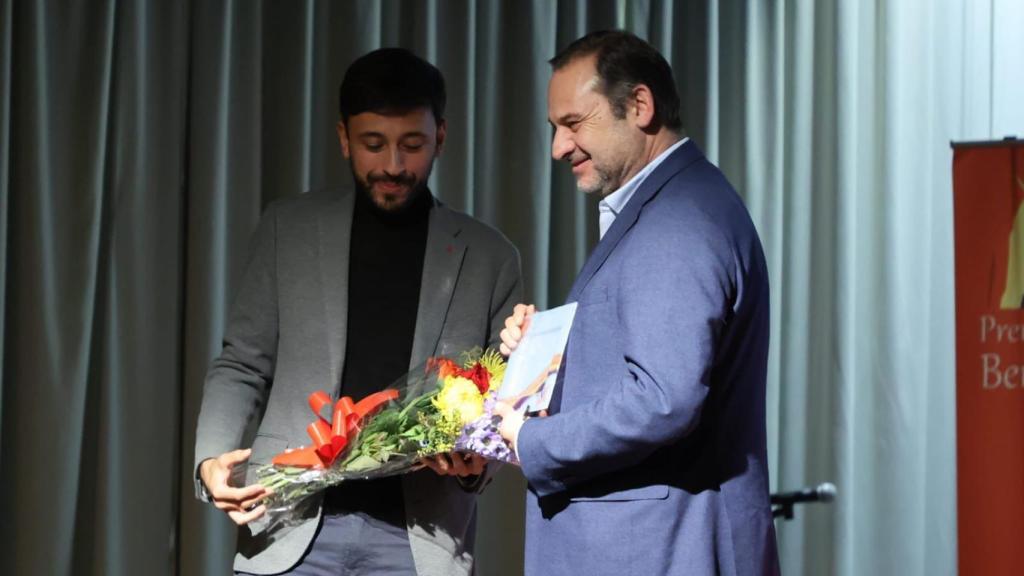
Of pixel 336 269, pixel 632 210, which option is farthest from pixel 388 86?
pixel 632 210

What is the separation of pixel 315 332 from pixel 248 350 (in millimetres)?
161

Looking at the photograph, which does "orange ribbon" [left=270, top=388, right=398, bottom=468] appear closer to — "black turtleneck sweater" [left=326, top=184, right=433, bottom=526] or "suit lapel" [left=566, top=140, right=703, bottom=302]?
"black turtleneck sweater" [left=326, top=184, right=433, bottom=526]

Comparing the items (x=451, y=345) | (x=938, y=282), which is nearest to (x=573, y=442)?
(x=451, y=345)

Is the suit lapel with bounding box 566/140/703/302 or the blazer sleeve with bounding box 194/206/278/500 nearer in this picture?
the suit lapel with bounding box 566/140/703/302

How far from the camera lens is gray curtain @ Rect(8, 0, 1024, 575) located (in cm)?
370

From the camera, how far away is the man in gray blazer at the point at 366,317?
242 cm

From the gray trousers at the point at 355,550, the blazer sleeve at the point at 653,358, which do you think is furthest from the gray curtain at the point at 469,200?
the blazer sleeve at the point at 653,358

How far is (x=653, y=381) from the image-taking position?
1.88 metres

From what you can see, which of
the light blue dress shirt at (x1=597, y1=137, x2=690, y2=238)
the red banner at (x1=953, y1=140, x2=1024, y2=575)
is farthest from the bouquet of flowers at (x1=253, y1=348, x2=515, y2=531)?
the red banner at (x1=953, y1=140, x2=1024, y2=575)

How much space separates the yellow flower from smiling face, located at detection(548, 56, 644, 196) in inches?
15.9

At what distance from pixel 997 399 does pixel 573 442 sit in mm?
2449

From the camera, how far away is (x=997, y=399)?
154 inches

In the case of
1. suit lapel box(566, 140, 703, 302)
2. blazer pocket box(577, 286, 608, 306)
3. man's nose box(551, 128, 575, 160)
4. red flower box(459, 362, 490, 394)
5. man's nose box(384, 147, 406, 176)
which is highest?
man's nose box(384, 147, 406, 176)

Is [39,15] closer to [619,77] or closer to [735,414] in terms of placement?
[619,77]
